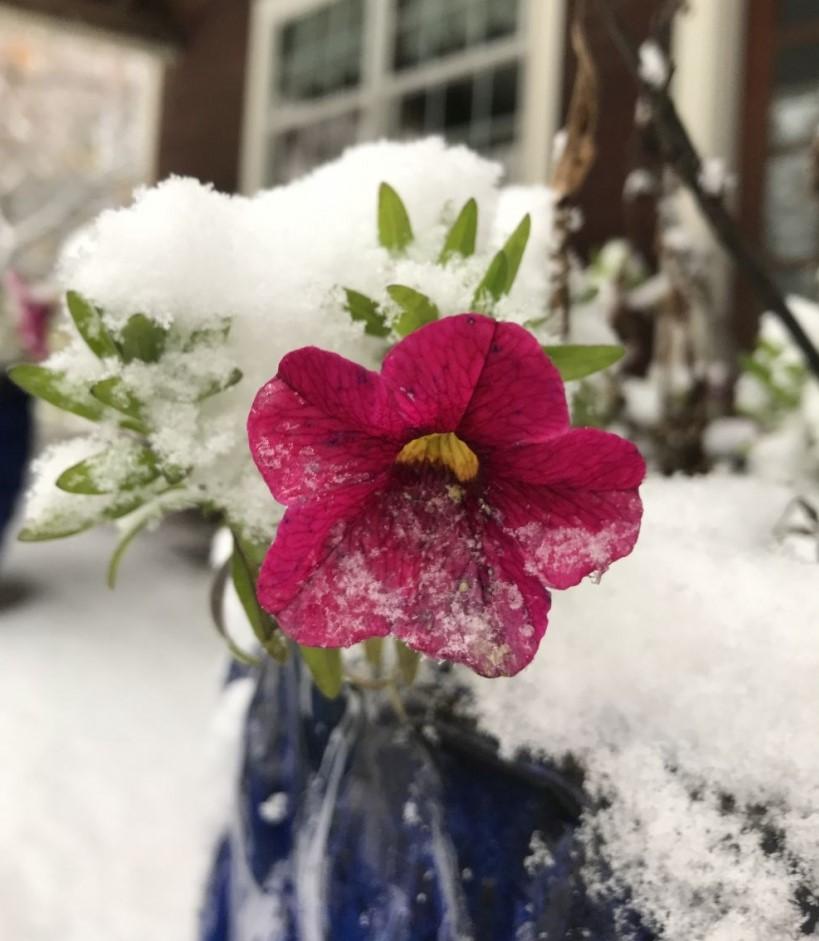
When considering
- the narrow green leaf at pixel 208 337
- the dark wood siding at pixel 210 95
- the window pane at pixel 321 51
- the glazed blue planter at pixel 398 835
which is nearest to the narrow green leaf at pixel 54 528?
the narrow green leaf at pixel 208 337

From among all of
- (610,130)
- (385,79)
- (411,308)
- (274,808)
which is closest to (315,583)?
(411,308)

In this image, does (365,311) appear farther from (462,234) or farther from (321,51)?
(321,51)

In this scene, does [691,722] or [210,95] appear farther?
[210,95]

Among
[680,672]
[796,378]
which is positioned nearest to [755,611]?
[680,672]

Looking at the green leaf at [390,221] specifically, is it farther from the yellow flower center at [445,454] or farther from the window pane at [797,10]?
the window pane at [797,10]

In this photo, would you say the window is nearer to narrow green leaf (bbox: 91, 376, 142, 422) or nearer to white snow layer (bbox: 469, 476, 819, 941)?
white snow layer (bbox: 469, 476, 819, 941)

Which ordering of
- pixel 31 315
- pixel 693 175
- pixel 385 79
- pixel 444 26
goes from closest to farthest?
pixel 693 175
pixel 31 315
pixel 444 26
pixel 385 79
